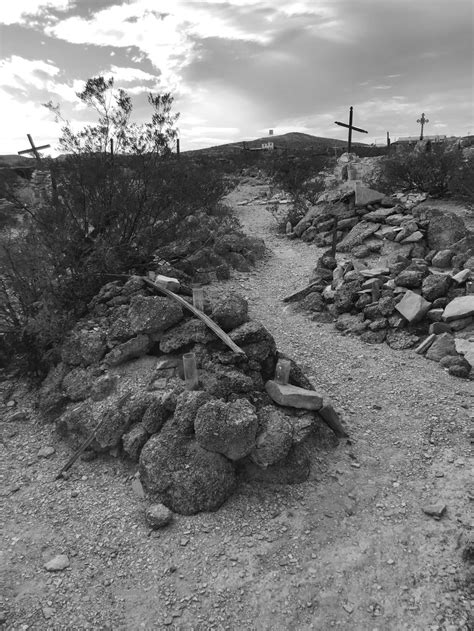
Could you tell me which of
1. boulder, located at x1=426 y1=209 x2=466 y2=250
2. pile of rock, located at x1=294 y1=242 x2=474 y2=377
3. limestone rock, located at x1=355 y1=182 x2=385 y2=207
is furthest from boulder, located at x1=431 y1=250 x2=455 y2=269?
limestone rock, located at x1=355 y1=182 x2=385 y2=207

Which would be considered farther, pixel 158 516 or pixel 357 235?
pixel 357 235

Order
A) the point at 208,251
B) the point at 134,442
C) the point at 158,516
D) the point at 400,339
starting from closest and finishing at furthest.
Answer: the point at 158,516, the point at 134,442, the point at 400,339, the point at 208,251

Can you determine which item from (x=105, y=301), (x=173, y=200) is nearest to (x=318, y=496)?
(x=105, y=301)

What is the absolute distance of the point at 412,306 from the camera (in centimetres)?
673

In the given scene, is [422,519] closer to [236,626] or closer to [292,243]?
[236,626]

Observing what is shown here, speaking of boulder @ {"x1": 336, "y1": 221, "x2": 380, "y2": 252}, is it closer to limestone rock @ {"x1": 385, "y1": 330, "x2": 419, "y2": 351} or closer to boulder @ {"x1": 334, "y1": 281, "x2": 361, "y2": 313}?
boulder @ {"x1": 334, "y1": 281, "x2": 361, "y2": 313}

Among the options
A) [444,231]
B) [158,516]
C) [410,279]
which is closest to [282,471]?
[158,516]

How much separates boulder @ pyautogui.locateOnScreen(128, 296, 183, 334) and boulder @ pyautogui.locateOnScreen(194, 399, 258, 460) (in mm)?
1713

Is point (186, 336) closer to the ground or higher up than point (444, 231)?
closer to the ground

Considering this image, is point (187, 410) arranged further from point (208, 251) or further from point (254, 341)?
point (208, 251)

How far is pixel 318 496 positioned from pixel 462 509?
1210mm

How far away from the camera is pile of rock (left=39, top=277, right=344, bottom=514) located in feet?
12.2

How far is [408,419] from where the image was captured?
188 inches

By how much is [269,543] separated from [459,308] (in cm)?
483
